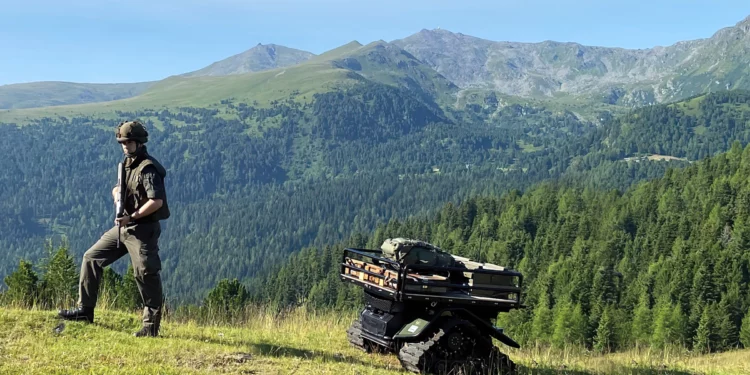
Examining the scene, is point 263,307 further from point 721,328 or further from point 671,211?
point 671,211

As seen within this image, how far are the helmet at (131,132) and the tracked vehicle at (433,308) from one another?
15.7ft

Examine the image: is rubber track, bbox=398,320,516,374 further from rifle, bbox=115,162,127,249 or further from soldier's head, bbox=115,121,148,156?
soldier's head, bbox=115,121,148,156

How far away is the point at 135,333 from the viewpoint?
457 inches

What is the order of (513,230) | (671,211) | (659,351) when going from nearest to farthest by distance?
1. (659,351)
2. (671,211)
3. (513,230)

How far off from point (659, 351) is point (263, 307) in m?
10.4

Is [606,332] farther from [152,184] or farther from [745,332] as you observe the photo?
[152,184]

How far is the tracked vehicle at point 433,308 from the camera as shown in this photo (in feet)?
38.4

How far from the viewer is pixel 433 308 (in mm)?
12305

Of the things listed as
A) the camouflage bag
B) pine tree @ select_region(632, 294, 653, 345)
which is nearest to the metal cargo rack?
the camouflage bag

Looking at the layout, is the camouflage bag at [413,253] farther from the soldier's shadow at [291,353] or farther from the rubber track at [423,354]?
the soldier's shadow at [291,353]

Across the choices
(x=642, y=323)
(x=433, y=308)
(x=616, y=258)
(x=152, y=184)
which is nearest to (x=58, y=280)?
(x=152, y=184)

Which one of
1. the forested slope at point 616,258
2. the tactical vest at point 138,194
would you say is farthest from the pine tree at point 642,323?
the tactical vest at point 138,194

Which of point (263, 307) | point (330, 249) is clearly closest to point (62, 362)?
point (263, 307)

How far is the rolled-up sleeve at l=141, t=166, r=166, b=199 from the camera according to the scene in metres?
11.3
